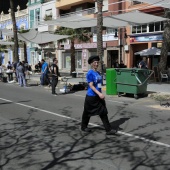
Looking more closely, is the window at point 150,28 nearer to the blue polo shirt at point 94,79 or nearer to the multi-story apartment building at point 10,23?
the multi-story apartment building at point 10,23

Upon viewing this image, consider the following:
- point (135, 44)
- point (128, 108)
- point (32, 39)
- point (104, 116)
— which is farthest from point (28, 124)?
point (135, 44)

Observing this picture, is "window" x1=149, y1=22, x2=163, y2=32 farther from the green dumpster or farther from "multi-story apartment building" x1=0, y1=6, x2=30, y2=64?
"multi-story apartment building" x1=0, y1=6, x2=30, y2=64

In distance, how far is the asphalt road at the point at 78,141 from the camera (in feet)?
16.2

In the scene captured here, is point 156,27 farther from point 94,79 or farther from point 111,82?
point 94,79

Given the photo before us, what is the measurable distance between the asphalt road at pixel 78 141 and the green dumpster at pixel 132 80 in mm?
2544

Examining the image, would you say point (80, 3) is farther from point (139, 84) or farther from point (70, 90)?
point (139, 84)

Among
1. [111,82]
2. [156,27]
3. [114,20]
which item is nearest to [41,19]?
[156,27]

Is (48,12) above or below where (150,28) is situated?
above

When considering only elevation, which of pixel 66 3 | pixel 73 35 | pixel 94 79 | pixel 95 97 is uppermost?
pixel 66 3

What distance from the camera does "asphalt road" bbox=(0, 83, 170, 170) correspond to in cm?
495

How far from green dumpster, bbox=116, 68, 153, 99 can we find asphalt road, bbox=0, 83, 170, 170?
2.54 m

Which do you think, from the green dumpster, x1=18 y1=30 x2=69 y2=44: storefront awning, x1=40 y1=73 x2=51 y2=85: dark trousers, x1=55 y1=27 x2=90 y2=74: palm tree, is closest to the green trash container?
the green dumpster

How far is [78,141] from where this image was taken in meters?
6.24

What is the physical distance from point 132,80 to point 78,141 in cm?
715
